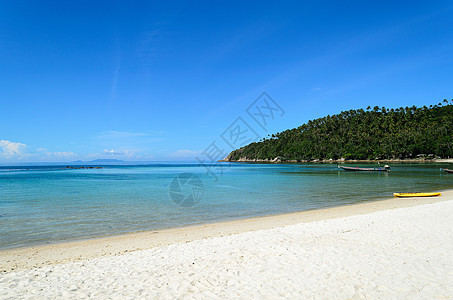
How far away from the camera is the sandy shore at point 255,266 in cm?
538

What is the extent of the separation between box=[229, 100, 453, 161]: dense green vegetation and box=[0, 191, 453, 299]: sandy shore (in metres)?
140

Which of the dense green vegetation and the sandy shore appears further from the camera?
the dense green vegetation

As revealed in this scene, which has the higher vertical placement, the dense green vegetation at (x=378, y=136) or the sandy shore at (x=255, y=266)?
the dense green vegetation at (x=378, y=136)

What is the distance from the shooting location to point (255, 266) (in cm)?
668

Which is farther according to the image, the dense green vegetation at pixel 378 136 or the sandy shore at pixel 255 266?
the dense green vegetation at pixel 378 136

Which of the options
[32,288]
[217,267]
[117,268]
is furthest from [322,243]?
[32,288]

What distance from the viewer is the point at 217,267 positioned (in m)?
6.72

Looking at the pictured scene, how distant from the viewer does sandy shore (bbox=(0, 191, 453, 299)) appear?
5.38 m

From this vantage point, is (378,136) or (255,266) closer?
(255,266)

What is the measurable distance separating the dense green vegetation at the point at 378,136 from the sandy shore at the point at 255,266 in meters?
140

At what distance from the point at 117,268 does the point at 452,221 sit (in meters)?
12.5

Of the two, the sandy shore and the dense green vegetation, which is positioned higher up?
the dense green vegetation

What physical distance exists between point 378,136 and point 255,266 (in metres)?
165

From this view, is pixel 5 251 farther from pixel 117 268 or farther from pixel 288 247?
pixel 288 247
